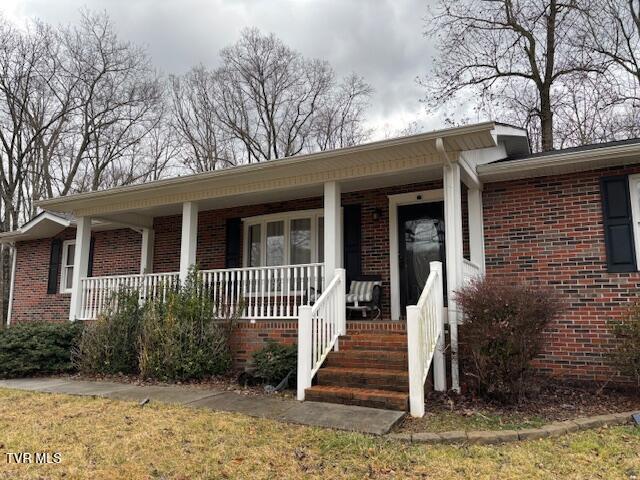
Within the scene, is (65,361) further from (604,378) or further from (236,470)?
(604,378)

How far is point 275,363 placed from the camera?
6582mm

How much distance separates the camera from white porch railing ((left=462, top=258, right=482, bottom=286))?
20.6ft

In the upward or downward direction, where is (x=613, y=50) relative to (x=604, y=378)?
upward

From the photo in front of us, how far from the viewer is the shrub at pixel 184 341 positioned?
7.07m

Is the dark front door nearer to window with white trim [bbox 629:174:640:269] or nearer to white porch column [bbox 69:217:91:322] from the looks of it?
window with white trim [bbox 629:174:640:269]

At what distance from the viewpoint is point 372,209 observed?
859cm

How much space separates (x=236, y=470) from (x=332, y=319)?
3137mm

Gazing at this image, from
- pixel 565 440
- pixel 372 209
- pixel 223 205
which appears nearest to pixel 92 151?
pixel 223 205

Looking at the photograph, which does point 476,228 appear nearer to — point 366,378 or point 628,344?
point 628,344

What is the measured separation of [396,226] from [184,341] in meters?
4.02

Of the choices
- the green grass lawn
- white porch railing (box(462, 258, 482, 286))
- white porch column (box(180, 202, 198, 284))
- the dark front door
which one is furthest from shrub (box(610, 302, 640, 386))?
white porch column (box(180, 202, 198, 284))

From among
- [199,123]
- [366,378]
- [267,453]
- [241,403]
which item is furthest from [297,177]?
[199,123]

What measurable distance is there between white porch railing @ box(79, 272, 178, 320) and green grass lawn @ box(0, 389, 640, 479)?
3548 mm

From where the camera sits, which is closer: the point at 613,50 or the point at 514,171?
the point at 514,171
